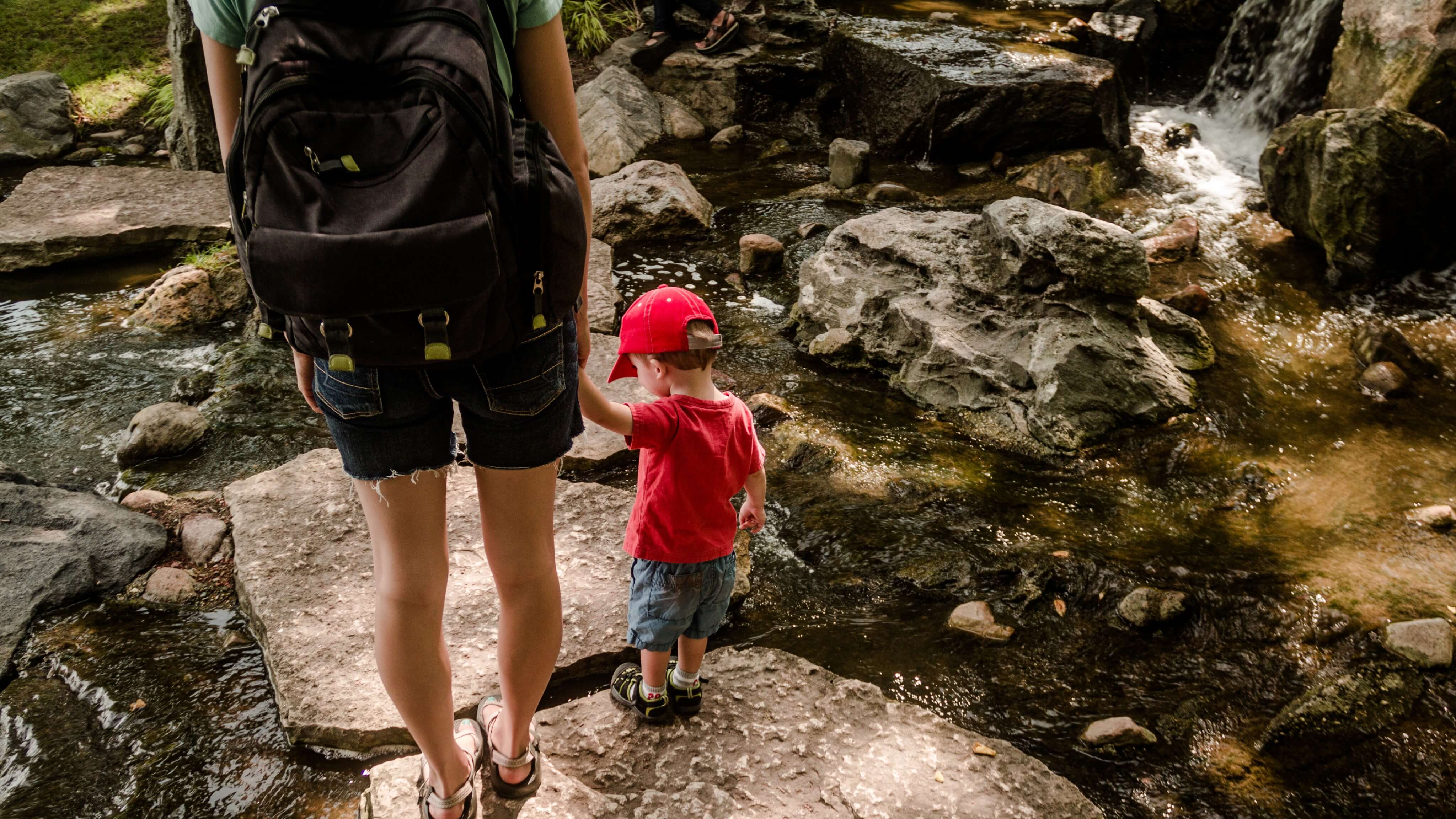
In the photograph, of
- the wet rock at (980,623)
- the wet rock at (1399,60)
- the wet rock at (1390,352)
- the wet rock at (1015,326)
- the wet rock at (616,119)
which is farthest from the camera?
the wet rock at (616,119)

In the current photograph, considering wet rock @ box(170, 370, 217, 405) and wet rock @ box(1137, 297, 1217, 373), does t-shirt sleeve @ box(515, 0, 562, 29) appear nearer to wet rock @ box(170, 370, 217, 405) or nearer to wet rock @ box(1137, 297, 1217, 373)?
wet rock @ box(170, 370, 217, 405)

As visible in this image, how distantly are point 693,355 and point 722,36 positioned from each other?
22.6ft

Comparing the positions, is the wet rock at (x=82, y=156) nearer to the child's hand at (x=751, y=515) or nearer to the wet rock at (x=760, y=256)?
the wet rock at (x=760, y=256)

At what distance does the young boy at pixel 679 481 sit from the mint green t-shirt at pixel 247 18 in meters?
0.66

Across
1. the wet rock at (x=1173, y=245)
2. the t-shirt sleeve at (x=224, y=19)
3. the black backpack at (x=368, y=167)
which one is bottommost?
the wet rock at (x=1173, y=245)

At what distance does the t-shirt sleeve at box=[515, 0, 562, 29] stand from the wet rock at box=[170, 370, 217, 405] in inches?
134

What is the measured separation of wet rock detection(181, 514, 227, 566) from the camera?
115 inches

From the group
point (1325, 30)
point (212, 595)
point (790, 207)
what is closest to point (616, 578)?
point (212, 595)

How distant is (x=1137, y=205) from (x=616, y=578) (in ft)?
15.7

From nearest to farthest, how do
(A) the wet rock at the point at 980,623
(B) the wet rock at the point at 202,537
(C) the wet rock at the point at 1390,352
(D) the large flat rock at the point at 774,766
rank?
(D) the large flat rock at the point at 774,766 → (A) the wet rock at the point at 980,623 → (B) the wet rock at the point at 202,537 → (C) the wet rock at the point at 1390,352

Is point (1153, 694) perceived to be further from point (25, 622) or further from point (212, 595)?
point (25, 622)

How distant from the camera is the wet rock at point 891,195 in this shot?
6.04 metres

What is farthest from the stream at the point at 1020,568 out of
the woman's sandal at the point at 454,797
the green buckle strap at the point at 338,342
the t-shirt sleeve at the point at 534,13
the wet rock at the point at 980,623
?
the t-shirt sleeve at the point at 534,13

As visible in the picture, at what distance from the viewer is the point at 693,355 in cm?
194
